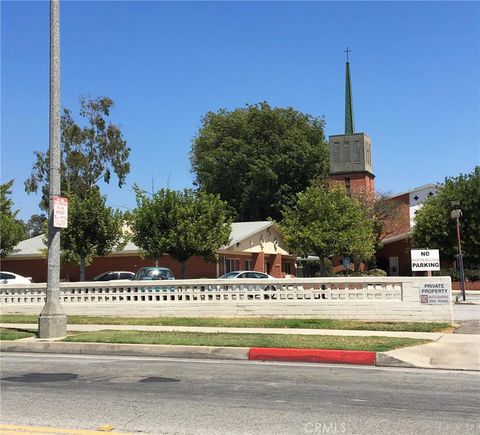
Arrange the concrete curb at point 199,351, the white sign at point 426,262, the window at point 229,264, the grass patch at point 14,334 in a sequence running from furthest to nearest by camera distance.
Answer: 1. the window at point 229,264
2. the white sign at point 426,262
3. the grass patch at point 14,334
4. the concrete curb at point 199,351

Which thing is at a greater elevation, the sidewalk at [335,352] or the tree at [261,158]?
the tree at [261,158]

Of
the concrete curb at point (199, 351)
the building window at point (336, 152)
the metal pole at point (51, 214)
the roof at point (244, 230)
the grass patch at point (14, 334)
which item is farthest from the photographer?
the building window at point (336, 152)

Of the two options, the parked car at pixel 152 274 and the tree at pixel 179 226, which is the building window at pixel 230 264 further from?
the parked car at pixel 152 274

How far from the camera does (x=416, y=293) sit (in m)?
16.9

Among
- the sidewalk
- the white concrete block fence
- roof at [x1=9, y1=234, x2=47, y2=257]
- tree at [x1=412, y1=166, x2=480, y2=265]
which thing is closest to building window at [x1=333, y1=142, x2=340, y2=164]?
tree at [x1=412, y1=166, x2=480, y2=265]

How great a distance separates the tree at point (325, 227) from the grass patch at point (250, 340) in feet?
78.1

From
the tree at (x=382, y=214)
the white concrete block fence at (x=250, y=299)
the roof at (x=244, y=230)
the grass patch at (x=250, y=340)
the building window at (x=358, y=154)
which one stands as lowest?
the grass patch at (x=250, y=340)

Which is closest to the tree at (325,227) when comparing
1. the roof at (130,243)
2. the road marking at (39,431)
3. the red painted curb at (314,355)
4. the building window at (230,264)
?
the roof at (130,243)

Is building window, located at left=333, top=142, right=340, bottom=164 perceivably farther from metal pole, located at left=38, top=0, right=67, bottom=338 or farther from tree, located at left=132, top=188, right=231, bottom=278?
metal pole, located at left=38, top=0, right=67, bottom=338

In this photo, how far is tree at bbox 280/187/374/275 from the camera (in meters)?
38.0

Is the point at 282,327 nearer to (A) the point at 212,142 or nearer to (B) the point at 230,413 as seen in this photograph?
(B) the point at 230,413

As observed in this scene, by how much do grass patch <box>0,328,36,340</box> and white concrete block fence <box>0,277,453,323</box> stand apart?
15.1 ft

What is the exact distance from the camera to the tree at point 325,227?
1496 inches

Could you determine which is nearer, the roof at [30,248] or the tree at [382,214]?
the roof at [30,248]
